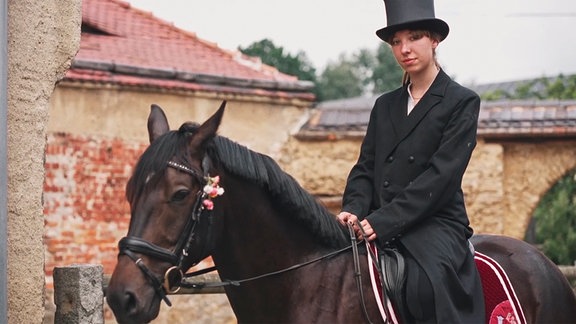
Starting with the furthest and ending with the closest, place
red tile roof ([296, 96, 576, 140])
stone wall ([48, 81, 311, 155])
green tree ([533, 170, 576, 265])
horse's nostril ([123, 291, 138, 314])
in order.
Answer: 1. green tree ([533, 170, 576, 265])
2. red tile roof ([296, 96, 576, 140])
3. stone wall ([48, 81, 311, 155])
4. horse's nostril ([123, 291, 138, 314])

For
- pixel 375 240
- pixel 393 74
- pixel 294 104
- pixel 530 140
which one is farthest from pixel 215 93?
pixel 393 74

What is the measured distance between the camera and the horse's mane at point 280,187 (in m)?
4.11

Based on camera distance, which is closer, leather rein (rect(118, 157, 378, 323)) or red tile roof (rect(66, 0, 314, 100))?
leather rein (rect(118, 157, 378, 323))

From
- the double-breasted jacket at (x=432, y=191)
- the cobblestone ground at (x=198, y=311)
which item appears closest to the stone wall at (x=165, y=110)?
the cobblestone ground at (x=198, y=311)

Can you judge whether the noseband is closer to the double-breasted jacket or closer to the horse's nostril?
the horse's nostril

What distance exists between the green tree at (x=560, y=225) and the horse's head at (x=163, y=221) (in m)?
18.8

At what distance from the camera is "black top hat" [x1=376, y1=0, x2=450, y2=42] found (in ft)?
14.4

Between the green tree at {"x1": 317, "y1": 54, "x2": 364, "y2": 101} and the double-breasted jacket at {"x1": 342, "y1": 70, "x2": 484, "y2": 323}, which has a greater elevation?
the double-breasted jacket at {"x1": 342, "y1": 70, "x2": 484, "y2": 323}

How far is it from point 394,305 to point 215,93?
31.5 ft

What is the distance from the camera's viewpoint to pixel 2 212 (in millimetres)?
3541

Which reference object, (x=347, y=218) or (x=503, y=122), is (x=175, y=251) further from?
(x=503, y=122)

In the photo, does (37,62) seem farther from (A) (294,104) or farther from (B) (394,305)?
(A) (294,104)

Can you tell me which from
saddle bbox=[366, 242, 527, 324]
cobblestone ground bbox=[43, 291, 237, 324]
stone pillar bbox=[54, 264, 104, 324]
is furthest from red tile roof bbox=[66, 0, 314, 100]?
saddle bbox=[366, 242, 527, 324]

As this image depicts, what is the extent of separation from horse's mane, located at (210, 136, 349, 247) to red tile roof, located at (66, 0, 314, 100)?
856cm
